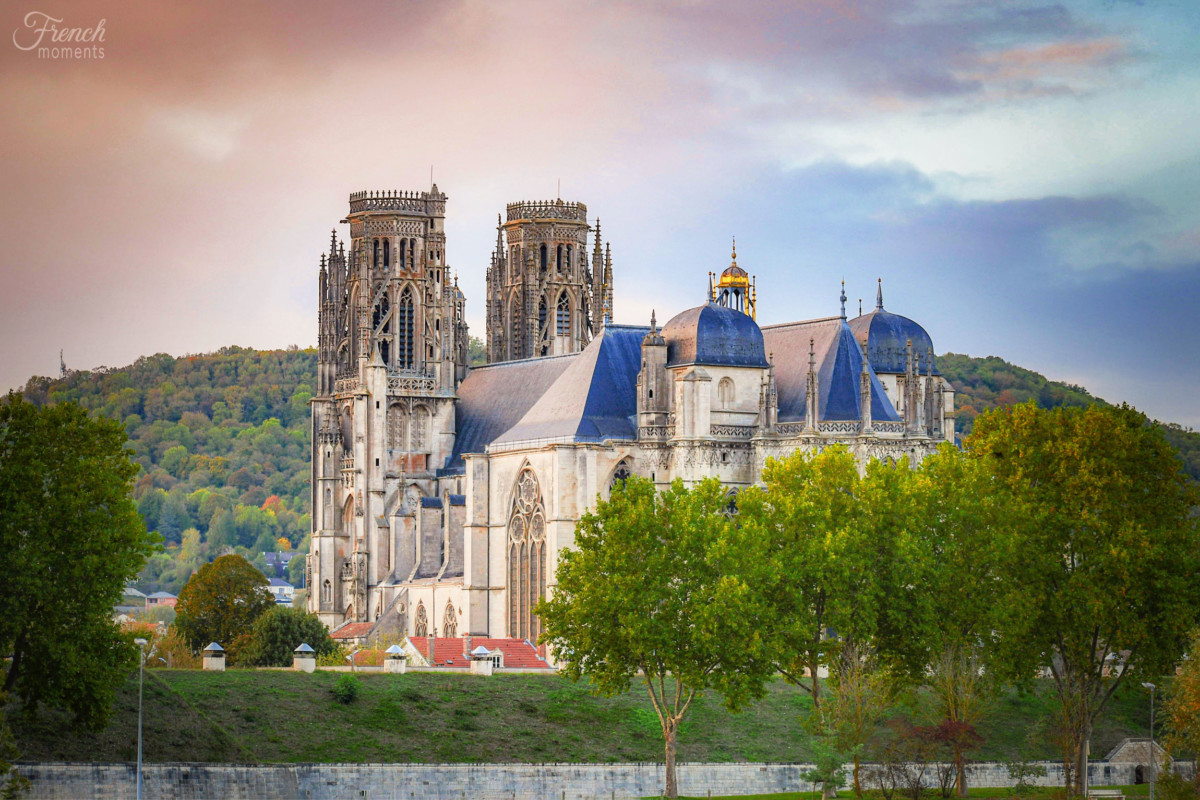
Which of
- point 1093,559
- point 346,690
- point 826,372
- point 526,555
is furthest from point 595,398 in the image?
point 1093,559

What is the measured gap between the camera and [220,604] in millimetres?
108688

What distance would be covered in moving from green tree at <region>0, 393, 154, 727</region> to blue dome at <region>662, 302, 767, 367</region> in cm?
3816

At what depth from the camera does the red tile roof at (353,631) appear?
385ft

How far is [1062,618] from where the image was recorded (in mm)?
79062

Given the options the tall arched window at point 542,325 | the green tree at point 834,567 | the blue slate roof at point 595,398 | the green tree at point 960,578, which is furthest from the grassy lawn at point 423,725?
the tall arched window at point 542,325

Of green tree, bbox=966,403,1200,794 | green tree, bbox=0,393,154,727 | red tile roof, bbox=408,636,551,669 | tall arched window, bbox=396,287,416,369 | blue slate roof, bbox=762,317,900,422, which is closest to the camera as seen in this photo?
green tree, bbox=0,393,154,727

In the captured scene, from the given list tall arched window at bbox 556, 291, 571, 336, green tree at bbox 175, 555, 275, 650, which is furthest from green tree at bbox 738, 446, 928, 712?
tall arched window at bbox 556, 291, 571, 336

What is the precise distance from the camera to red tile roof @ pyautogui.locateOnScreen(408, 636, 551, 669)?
9831cm

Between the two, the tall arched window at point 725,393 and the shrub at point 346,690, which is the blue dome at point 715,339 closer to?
the tall arched window at point 725,393

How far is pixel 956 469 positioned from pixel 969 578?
499cm

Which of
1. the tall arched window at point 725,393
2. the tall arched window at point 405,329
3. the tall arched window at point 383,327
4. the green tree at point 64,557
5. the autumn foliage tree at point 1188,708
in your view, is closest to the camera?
the green tree at point 64,557

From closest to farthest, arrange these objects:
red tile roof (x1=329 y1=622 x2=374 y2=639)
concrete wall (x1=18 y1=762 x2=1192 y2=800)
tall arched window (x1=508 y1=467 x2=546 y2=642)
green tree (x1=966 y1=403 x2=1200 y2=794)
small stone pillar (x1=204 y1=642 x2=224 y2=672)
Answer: concrete wall (x1=18 y1=762 x2=1192 y2=800) < green tree (x1=966 y1=403 x2=1200 y2=794) < small stone pillar (x1=204 y1=642 x2=224 y2=672) < tall arched window (x1=508 y1=467 x2=546 y2=642) < red tile roof (x1=329 y1=622 x2=374 y2=639)

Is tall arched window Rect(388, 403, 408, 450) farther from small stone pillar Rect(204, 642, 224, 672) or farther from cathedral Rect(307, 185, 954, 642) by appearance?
small stone pillar Rect(204, 642, 224, 672)

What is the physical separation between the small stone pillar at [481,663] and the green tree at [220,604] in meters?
18.8
